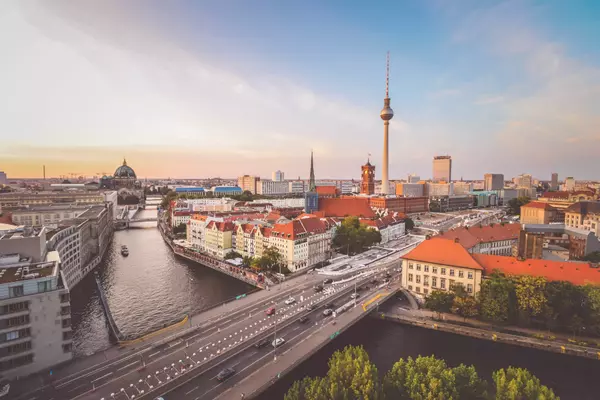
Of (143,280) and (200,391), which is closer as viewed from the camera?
(200,391)

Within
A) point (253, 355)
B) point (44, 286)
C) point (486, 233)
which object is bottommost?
point (253, 355)

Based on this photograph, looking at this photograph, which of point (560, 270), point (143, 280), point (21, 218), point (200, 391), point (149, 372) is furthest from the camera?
point (21, 218)

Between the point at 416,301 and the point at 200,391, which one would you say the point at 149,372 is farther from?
the point at 416,301

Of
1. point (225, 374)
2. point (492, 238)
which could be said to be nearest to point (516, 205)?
point (492, 238)

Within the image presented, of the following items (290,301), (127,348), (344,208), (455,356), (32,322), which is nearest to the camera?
(32,322)

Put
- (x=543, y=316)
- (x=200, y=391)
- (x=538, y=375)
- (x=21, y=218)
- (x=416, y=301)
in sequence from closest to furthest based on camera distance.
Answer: (x=200, y=391) → (x=538, y=375) → (x=543, y=316) → (x=416, y=301) → (x=21, y=218)

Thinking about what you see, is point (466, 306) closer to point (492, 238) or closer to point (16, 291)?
point (492, 238)

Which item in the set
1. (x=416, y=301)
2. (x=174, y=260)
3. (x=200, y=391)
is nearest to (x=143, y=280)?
(x=174, y=260)
